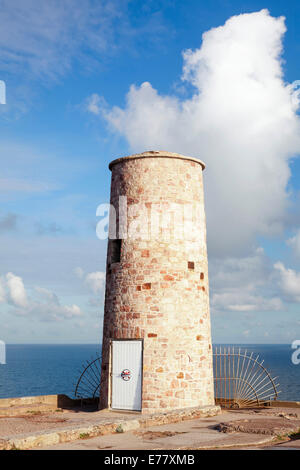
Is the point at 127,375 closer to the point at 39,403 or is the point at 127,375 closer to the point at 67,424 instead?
the point at 67,424

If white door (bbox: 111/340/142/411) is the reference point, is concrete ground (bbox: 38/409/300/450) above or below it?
below

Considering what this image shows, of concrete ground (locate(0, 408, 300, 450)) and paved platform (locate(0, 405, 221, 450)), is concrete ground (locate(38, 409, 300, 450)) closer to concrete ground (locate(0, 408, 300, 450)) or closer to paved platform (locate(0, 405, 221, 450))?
concrete ground (locate(0, 408, 300, 450))

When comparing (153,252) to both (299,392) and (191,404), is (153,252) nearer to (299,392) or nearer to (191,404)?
(191,404)

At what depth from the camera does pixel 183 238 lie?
18203mm

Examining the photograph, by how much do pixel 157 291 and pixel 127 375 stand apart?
2940 millimetres

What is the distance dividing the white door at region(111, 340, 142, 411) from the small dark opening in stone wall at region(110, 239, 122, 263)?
2.78m

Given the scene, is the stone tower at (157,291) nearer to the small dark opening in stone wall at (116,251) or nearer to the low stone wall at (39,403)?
the small dark opening in stone wall at (116,251)

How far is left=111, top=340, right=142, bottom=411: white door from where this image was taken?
17425 millimetres

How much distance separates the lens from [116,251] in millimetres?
18891

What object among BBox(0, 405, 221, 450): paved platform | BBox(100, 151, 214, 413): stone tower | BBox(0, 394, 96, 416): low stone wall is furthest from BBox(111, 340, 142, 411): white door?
BBox(0, 394, 96, 416): low stone wall

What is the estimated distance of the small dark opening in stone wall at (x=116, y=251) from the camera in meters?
18.8

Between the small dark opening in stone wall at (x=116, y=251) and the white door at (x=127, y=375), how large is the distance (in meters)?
2.78

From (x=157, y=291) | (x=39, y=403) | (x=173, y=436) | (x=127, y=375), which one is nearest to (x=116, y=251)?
(x=157, y=291)
